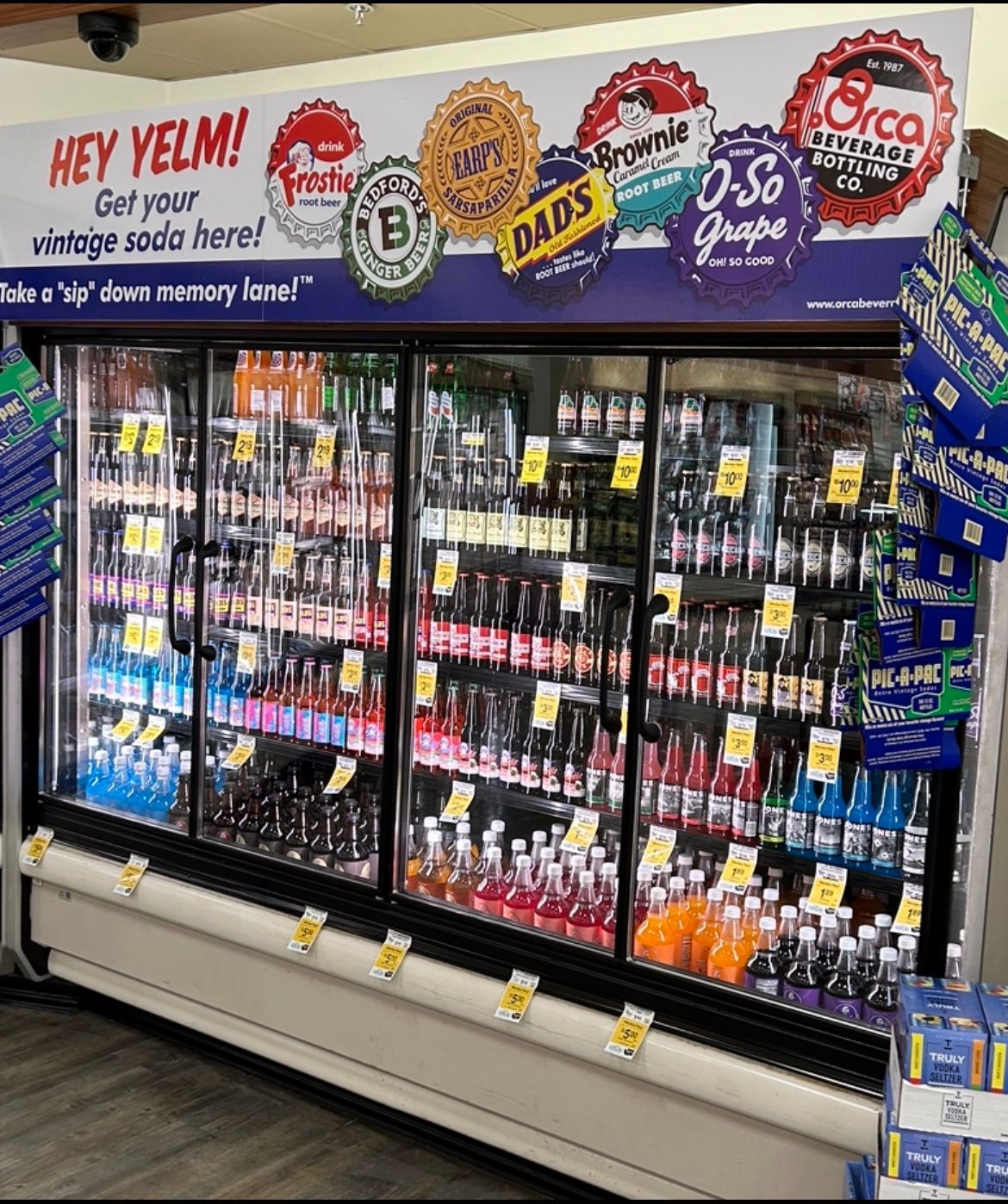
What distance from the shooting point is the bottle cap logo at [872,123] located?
2.71 m

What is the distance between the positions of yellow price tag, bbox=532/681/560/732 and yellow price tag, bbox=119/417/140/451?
1739mm

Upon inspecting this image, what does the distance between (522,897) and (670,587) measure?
98 centimetres

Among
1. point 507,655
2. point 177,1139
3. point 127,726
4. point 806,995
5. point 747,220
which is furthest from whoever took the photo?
point 127,726

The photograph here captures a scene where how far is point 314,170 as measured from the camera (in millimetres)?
3705

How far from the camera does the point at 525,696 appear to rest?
403 cm

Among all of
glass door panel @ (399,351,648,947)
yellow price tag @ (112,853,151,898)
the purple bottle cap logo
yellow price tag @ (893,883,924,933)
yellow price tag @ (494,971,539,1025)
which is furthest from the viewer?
yellow price tag @ (112,853,151,898)

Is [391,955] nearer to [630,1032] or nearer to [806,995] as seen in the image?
[630,1032]

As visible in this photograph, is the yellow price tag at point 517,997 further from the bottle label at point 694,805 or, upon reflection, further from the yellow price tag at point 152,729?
the yellow price tag at point 152,729

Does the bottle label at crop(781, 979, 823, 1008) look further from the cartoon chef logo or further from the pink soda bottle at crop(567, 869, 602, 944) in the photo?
the cartoon chef logo

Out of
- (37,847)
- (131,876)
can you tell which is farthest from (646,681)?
(37,847)

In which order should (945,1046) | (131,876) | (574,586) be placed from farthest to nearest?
(131,876) < (574,586) < (945,1046)

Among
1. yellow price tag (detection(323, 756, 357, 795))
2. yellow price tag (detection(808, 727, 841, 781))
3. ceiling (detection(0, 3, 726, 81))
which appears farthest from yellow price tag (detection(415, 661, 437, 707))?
ceiling (detection(0, 3, 726, 81))

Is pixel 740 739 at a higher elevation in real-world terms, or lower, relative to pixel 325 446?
lower

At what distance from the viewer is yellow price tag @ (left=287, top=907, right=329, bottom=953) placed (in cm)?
390
